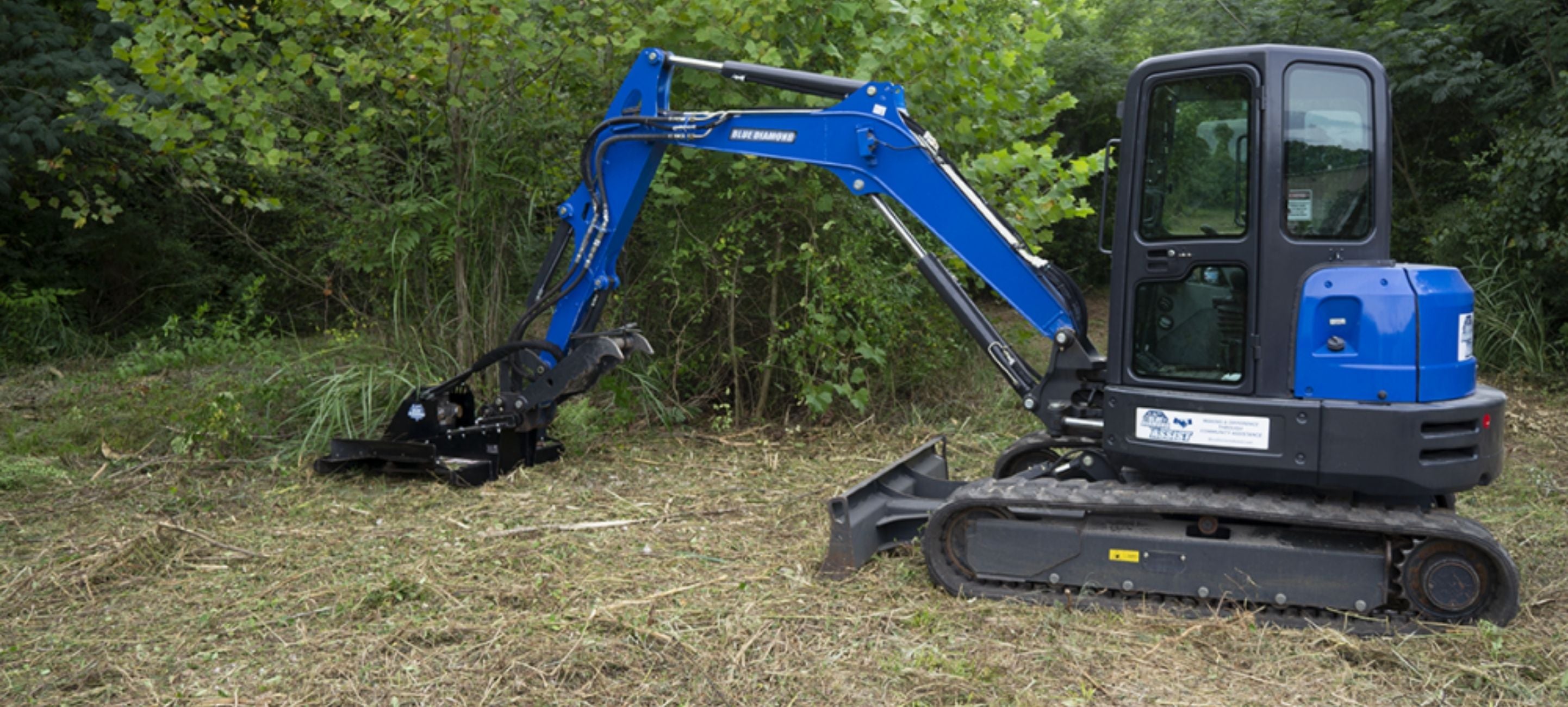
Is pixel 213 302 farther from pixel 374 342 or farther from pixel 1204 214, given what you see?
pixel 1204 214

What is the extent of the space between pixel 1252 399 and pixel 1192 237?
0.62 meters

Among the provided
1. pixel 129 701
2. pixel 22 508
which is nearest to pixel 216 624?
pixel 129 701

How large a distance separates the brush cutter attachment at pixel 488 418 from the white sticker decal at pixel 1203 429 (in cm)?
288

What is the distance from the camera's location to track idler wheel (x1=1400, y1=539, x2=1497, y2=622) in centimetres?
426

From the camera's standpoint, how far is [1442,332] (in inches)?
169

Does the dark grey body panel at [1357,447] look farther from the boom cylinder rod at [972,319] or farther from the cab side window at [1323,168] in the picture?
the boom cylinder rod at [972,319]

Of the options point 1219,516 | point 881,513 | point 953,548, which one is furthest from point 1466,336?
point 881,513

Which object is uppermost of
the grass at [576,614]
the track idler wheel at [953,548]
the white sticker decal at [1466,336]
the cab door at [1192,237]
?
the cab door at [1192,237]

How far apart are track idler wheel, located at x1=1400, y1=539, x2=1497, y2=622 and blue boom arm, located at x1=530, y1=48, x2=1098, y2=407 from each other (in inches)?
57.8

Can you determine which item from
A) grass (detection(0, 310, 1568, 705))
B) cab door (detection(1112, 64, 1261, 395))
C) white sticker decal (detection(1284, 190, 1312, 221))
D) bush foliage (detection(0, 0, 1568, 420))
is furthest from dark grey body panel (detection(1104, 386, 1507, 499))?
bush foliage (detection(0, 0, 1568, 420))

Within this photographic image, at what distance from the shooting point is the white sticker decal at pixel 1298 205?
14.4 ft

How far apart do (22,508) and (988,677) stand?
4.97m

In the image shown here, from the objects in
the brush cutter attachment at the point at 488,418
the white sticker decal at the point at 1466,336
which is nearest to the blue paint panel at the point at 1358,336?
the white sticker decal at the point at 1466,336

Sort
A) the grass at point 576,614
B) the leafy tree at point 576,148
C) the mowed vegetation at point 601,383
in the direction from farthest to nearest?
the leafy tree at point 576,148, the mowed vegetation at point 601,383, the grass at point 576,614
